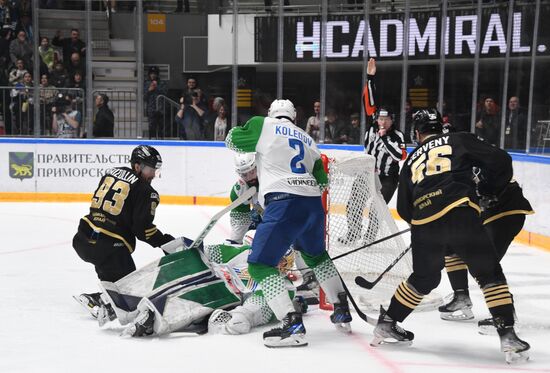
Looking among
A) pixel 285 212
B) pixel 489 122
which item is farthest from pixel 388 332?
pixel 489 122

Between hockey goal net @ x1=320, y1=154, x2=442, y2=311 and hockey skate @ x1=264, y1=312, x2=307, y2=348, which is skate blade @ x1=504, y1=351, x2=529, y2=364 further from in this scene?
hockey goal net @ x1=320, y1=154, x2=442, y2=311

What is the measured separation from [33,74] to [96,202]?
6.53m

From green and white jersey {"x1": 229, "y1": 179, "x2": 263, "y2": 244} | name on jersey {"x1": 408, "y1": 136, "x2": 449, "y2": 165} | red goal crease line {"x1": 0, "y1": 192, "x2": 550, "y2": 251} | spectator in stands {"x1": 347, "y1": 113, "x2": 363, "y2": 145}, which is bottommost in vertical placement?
red goal crease line {"x1": 0, "y1": 192, "x2": 550, "y2": 251}

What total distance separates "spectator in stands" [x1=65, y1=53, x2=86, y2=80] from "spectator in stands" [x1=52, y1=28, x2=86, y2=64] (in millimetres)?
78

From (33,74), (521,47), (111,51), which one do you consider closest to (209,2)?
(111,51)

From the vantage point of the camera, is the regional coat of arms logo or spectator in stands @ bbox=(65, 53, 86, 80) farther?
spectator in stands @ bbox=(65, 53, 86, 80)

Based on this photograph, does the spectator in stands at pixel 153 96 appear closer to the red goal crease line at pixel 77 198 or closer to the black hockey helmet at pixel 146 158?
the red goal crease line at pixel 77 198

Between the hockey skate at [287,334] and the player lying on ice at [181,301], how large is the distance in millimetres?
224

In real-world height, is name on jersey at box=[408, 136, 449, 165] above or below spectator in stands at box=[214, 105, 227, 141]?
above

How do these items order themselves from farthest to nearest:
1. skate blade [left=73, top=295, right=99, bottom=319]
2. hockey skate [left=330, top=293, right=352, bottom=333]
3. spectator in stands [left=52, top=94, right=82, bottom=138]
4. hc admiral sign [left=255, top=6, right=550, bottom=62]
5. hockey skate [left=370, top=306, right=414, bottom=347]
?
spectator in stands [left=52, top=94, right=82, bottom=138] < hc admiral sign [left=255, top=6, right=550, bottom=62] < skate blade [left=73, top=295, right=99, bottom=319] < hockey skate [left=330, top=293, right=352, bottom=333] < hockey skate [left=370, top=306, right=414, bottom=347]

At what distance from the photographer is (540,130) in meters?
8.46

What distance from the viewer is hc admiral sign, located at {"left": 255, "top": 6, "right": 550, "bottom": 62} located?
30.4ft

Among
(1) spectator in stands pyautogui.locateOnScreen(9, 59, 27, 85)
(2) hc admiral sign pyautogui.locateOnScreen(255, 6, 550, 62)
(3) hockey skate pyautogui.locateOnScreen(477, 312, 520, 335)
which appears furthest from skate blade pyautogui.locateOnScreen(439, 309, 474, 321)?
(1) spectator in stands pyautogui.locateOnScreen(9, 59, 27, 85)

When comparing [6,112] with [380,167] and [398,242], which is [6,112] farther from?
[398,242]
